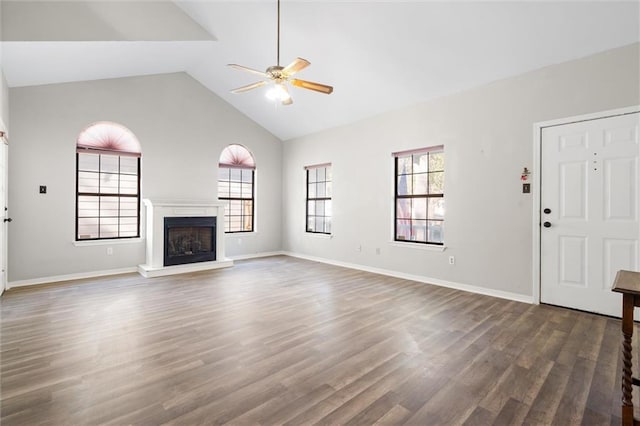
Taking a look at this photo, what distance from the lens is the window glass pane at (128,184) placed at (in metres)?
5.53

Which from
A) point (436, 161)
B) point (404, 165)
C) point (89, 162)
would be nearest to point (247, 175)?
point (89, 162)

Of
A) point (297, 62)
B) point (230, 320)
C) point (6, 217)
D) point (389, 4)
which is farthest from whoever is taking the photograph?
point (6, 217)

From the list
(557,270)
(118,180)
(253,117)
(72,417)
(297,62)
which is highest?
(253,117)

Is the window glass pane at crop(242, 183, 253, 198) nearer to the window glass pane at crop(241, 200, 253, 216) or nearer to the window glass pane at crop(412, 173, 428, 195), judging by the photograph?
the window glass pane at crop(241, 200, 253, 216)

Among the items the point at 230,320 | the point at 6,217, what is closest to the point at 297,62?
the point at 230,320

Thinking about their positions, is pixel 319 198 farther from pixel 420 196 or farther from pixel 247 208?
pixel 420 196

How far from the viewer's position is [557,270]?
3666 mm

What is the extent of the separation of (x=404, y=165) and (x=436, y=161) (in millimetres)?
576

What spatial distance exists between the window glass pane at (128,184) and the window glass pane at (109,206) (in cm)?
21

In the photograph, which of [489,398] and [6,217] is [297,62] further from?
Answer: [6,217]

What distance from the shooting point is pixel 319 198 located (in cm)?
691

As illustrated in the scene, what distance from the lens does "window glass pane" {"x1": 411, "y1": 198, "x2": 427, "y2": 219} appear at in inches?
199

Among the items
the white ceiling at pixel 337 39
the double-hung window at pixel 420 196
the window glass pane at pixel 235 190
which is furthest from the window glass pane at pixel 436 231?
the window glass pane at pixel 235 190

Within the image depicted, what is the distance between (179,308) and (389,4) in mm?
4147
